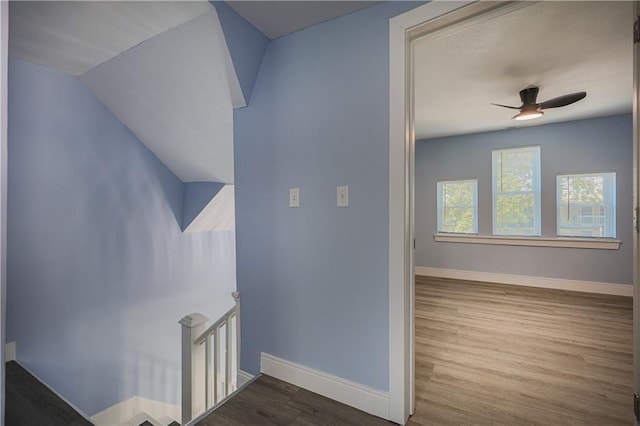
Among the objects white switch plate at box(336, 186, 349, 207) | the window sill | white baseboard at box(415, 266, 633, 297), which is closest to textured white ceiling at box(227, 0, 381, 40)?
white switch plate at box(336, 186, 349, 207)

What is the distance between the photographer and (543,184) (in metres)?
4.15

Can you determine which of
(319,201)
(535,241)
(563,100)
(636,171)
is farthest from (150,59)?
(535,241)

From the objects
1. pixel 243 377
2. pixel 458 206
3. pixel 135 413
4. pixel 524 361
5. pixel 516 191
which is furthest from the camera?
pixel 458 206

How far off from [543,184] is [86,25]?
5.31 metres

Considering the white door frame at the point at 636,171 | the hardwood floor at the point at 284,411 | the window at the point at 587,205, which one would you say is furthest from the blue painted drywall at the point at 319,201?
the window at the point at 587,205

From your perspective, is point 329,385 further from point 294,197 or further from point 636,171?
point 636,171

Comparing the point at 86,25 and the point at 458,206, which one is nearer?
the point at 86,25

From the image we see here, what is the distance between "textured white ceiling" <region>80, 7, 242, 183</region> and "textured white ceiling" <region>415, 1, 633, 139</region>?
1.39 m

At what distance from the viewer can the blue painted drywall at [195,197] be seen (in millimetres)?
3604

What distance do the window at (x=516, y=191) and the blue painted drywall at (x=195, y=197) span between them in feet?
13.6

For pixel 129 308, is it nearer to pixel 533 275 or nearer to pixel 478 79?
pixel 478 79

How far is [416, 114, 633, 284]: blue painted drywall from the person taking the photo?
3727 millimetres

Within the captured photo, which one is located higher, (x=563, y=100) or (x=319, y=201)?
(x=563, y=100)

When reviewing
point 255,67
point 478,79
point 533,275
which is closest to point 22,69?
point 255,67
